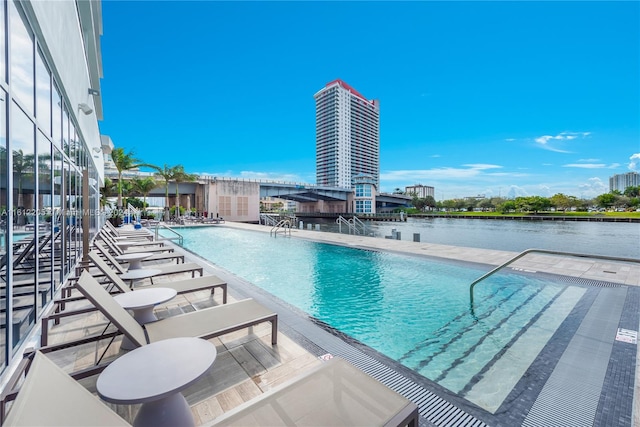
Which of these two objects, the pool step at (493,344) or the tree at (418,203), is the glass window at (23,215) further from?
the tree at (418,203)

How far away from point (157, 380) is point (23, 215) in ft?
8.49

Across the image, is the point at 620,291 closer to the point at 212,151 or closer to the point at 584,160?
the point at 212,151

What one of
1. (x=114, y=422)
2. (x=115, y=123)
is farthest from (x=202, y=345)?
(x=115, y=123)

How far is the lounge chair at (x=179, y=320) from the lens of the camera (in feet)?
7.63

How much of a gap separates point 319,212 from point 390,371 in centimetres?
6796

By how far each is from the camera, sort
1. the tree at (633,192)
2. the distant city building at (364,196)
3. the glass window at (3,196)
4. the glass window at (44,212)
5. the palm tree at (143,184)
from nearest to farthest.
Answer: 1. the glass window at (3,196)
2. the glass window at (44,212)
3. the palm tree at (143,184)
4. the distant city building at (364,196)
5. the tree at (633,192)

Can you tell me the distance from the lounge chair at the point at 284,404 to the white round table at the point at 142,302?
1.64m

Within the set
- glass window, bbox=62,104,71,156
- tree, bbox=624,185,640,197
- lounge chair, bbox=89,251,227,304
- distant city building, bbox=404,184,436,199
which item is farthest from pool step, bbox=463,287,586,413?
distant city building, bbox=404,184,436,199

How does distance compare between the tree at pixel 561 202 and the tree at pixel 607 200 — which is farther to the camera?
the tree at pixel 561 202

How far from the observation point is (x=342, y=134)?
10144 centimetres

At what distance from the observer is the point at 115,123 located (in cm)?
4906

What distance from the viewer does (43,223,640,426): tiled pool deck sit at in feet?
7.35

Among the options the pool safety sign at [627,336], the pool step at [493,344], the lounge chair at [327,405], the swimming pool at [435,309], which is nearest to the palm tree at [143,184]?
the swimming pool at [435,309]

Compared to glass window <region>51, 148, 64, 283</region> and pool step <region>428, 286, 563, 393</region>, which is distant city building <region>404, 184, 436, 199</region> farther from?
glass window <region>51, 148, 64, 283</region>
